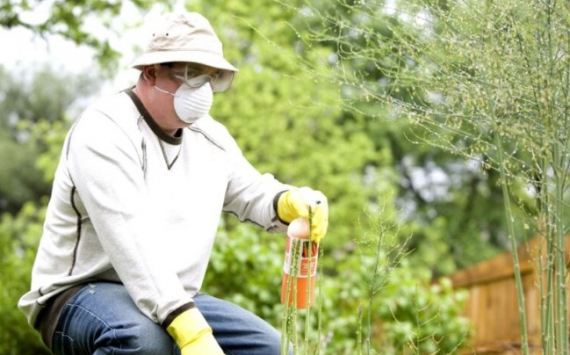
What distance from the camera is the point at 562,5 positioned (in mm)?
2348

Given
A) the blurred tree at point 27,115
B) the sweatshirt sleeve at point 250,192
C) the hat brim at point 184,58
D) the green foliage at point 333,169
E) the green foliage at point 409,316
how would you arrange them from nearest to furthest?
1. the hat brim at point 184,58
2. the green foliage at point 333,169
3. the sweatshirt sleeve at point 250,192
4. the green foliage at point 409,316
5. the blurred tree at point 27,115

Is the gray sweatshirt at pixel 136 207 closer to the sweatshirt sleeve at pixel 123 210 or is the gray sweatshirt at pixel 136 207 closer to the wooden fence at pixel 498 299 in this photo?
the sweatshirt sleeve at pixel 123 210

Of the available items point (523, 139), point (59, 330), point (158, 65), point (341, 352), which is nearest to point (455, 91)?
point (523, 139)

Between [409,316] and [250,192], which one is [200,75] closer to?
[250,192]

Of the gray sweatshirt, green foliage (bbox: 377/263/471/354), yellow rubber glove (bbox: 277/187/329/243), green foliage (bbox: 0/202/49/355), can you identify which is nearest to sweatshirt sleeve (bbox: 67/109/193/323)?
the gray sweatshirt

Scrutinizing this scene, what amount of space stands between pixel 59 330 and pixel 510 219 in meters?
1.28

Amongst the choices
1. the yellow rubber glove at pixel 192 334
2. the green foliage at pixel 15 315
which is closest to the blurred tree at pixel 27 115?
the green foliage at pixel 15 315

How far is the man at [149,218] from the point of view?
2.65m

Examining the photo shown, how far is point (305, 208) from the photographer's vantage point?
114 inches

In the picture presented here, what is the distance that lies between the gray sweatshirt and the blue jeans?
0.05 meters

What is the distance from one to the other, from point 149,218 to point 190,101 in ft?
1.11

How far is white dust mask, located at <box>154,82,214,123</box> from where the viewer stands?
2.80 m

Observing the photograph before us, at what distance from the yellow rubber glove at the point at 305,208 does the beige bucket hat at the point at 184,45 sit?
0.40m

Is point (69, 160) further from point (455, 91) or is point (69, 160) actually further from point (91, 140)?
point (455, 91)
